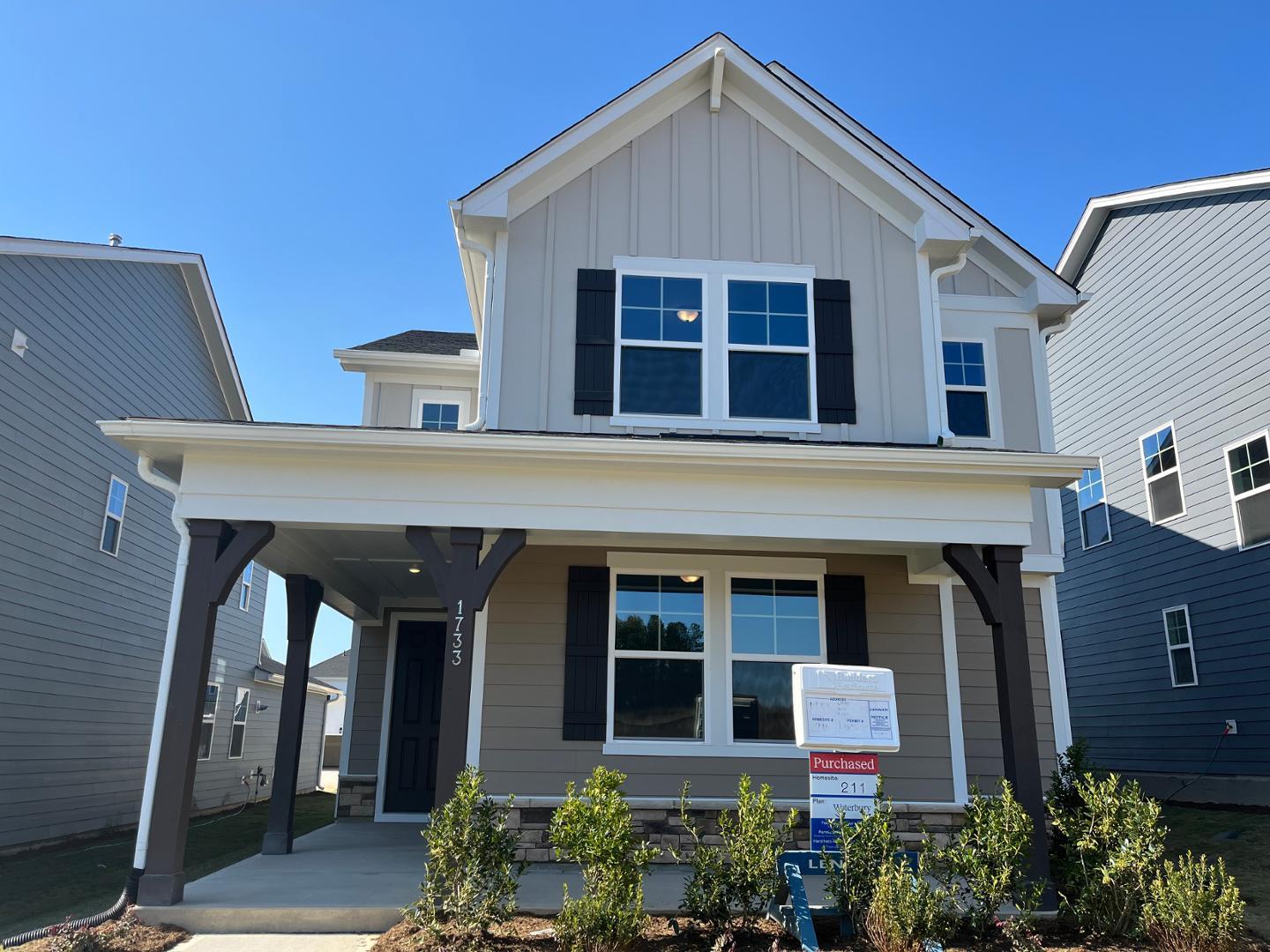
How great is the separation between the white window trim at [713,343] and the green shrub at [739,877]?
11.5 ft

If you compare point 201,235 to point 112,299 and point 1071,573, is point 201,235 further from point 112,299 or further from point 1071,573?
point 1071,573

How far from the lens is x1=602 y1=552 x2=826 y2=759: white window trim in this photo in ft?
25.8

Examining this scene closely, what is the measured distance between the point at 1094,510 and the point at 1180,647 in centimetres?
293

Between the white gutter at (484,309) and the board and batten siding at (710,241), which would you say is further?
the board and batten siding at (710,241)

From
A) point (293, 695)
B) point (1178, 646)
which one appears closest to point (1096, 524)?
point (1178, 646)

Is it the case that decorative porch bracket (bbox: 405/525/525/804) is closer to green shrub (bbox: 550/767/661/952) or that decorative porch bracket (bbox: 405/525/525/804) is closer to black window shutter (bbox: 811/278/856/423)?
green shrub (bbox: 550/767/661/952)

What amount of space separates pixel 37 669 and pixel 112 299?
4.82 metres

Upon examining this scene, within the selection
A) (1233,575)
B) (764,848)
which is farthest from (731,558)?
(1233,575)

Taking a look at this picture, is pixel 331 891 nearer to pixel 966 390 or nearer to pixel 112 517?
pixel 966 390

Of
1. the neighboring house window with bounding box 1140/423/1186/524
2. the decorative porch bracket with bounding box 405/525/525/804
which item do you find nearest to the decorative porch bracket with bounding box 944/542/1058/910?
the decorative porch bracket with bounding box 405/525/525/804

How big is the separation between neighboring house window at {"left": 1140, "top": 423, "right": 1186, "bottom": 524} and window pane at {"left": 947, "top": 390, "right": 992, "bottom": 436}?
5.19 m

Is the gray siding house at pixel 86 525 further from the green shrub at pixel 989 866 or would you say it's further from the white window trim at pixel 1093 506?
the white window trim at pixel 1093 506

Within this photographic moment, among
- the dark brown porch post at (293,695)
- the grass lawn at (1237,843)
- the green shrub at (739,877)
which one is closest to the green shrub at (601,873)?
the green shrub at (739,877)

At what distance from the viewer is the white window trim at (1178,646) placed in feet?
41.9
